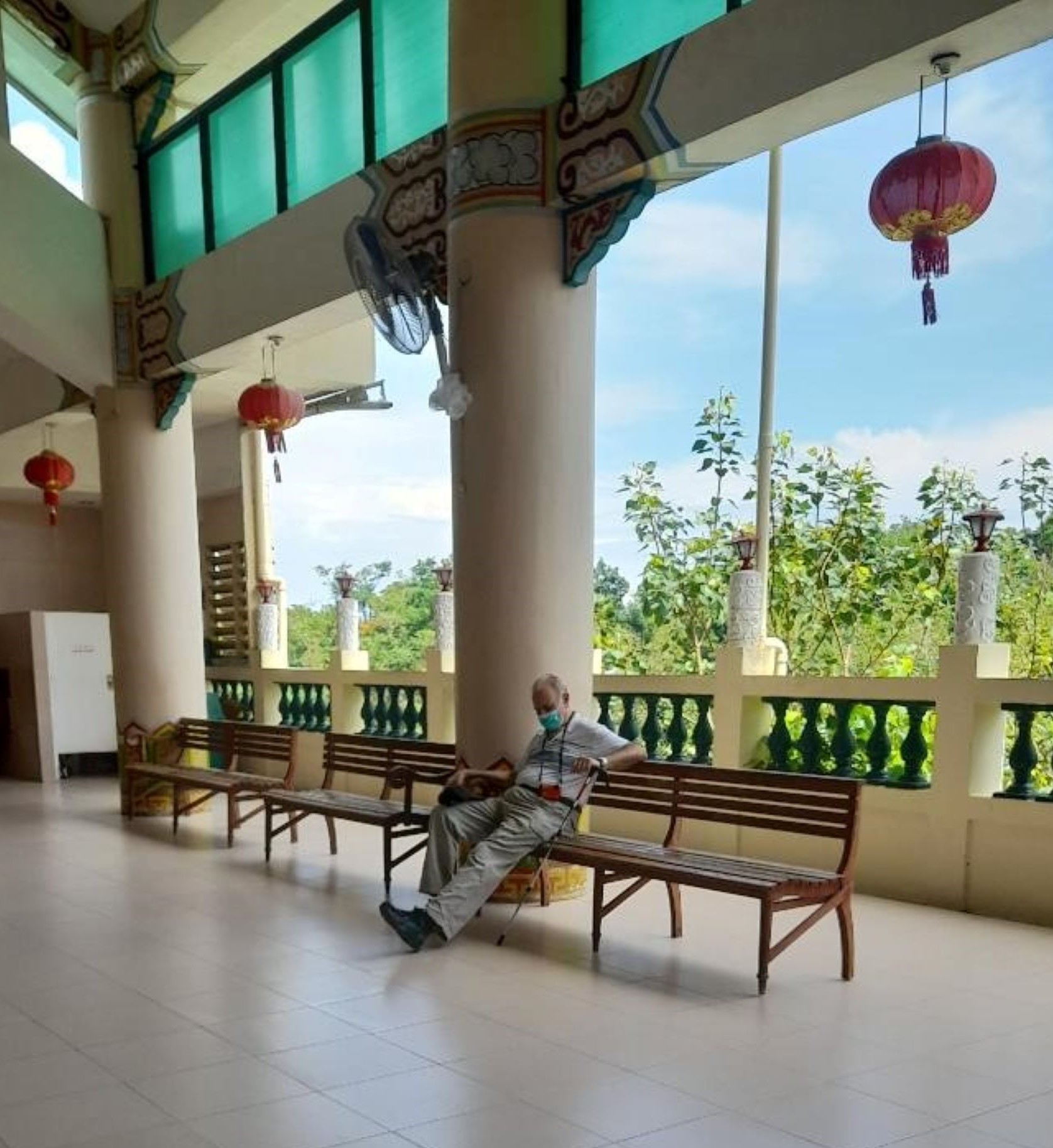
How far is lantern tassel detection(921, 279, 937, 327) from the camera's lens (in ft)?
13.2

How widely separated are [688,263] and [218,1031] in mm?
18025

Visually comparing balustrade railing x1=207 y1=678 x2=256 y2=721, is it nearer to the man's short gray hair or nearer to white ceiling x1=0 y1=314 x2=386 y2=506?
white ceiling x1=0 y1=314 x2=386 y2=506

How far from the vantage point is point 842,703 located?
18.1ft

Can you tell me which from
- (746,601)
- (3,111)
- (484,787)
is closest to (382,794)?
(484,787)

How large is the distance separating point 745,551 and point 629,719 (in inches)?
50.3

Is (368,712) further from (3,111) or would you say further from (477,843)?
(3,111)

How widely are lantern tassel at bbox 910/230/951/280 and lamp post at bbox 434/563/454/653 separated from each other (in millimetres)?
4374

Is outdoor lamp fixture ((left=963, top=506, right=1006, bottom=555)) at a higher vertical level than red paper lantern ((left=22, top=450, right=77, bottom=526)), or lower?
lower

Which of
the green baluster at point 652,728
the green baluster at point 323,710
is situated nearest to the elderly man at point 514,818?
the green baluster at point 652,728

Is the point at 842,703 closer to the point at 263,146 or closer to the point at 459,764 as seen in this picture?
the point at 459,764

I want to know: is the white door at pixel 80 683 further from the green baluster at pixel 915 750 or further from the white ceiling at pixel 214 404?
the green baluster at pixel 915 750

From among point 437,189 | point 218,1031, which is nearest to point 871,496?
point 437,189

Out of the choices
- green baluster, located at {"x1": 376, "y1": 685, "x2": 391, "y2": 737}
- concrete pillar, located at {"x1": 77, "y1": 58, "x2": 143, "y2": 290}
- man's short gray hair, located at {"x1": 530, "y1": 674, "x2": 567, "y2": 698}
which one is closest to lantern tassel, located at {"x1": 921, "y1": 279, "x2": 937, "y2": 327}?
man's short gray hair, located at {"x1": 530, "y1": 674, "x2": 567, "y2": 698}

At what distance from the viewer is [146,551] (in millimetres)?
8250
